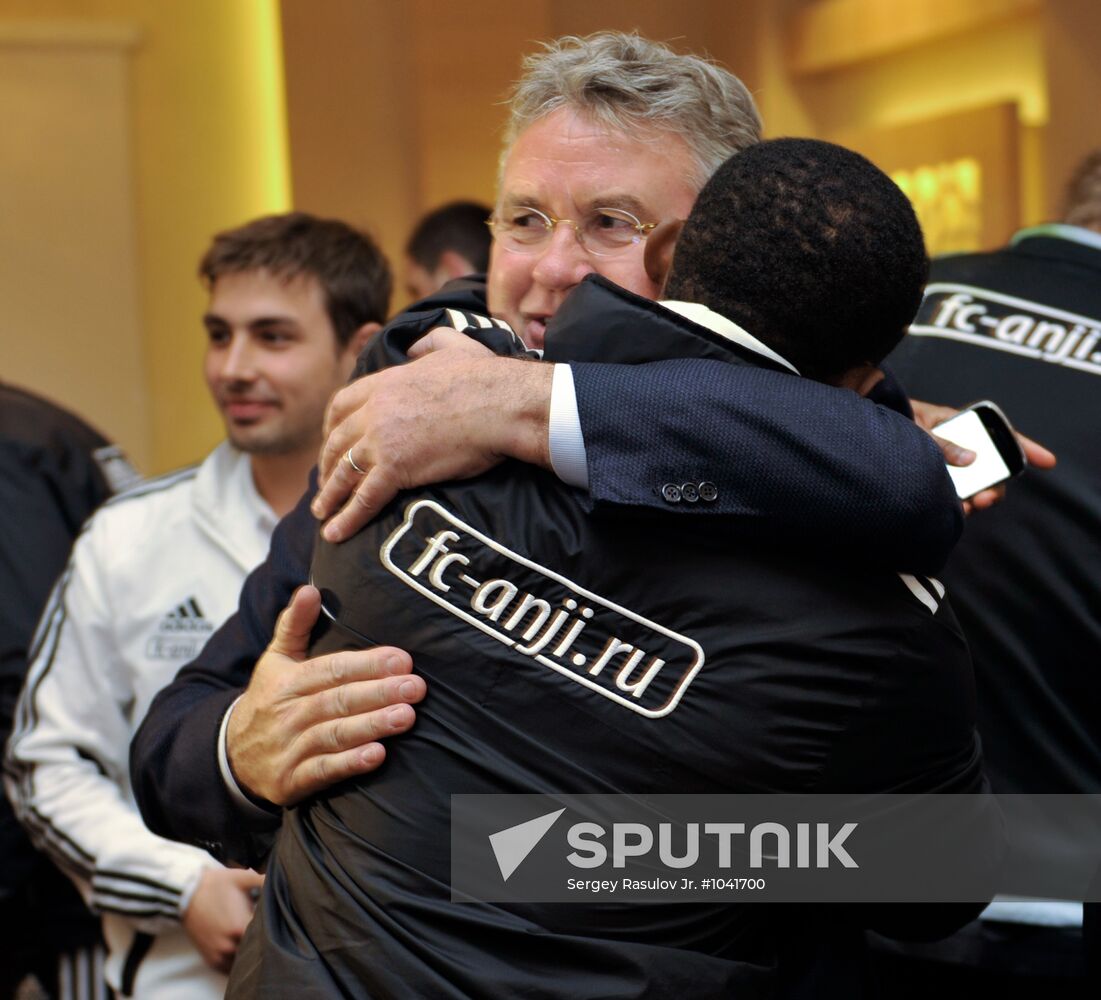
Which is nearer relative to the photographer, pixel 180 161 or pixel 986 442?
pixel 986 442

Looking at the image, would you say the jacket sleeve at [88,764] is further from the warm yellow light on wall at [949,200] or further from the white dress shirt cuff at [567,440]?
the warm yellow light on wall at [949,200]

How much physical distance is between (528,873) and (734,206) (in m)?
0.53

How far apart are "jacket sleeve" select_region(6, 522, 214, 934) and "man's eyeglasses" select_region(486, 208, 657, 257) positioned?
1065 mm

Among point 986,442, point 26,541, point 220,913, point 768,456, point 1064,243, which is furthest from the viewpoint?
point 26,541

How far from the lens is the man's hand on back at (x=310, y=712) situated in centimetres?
113

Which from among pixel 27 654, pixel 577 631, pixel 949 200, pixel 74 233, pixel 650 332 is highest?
pixel 650 332

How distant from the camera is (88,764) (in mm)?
2289

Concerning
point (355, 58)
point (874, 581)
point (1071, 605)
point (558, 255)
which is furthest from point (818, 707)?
point (355, 58)

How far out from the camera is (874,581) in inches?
44.2

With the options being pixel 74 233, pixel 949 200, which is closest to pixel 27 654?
pixel 949 200

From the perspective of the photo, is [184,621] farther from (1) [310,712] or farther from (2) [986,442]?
(2) [986,442]

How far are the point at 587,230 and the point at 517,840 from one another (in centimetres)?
75

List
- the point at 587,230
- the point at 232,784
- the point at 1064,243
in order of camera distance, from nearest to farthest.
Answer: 1. the point at 232,784
2. the point at 587,230
3. the point at 1064,243

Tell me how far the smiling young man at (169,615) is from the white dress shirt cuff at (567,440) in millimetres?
1230
